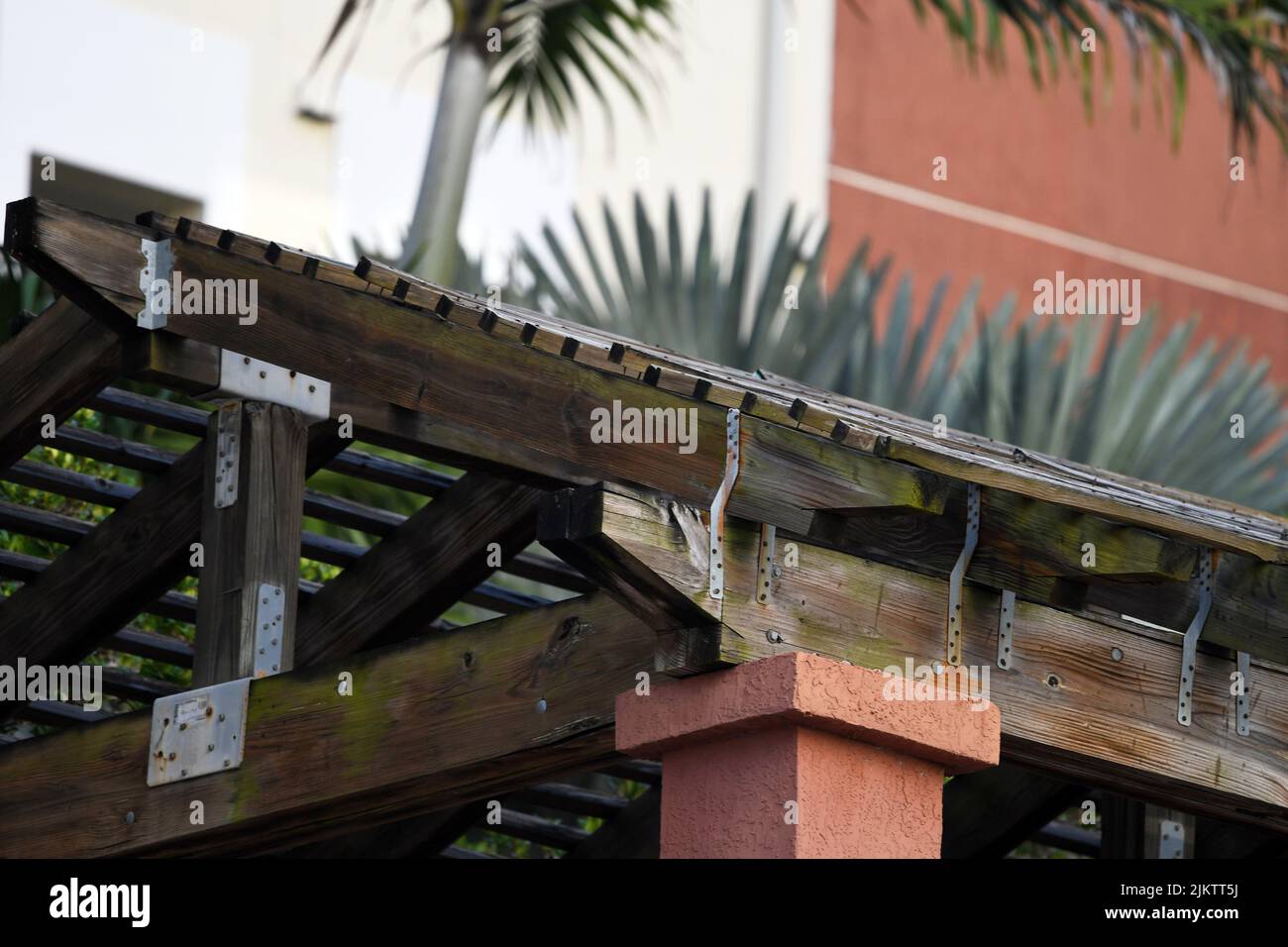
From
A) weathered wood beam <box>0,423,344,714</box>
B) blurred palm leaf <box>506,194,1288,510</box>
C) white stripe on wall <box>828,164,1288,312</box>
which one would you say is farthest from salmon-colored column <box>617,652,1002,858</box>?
white stripe on wall <box>828,164,1288,312</box>

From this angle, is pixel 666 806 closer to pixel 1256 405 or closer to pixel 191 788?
pixel 191 788

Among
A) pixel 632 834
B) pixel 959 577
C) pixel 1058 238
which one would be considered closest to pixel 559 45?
pixel 632 834

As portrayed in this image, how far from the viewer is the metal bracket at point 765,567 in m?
3.35

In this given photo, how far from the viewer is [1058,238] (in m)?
14.9

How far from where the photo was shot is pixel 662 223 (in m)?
12.3

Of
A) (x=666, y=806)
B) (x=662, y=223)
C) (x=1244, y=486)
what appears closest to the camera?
(x=666, y=806)

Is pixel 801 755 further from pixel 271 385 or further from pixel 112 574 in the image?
pixel 112 574

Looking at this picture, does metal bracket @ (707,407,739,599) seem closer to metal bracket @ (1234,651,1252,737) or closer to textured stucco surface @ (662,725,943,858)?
textured stucco surface @ (662,725,943,858)

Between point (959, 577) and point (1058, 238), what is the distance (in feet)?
38.5

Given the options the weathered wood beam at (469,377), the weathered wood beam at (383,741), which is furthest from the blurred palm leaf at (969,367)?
the weathered wood beam at (469,377)

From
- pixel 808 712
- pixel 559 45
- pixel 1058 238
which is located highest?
Result: pixel 1058 238

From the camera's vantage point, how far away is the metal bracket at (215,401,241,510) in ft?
13.7
